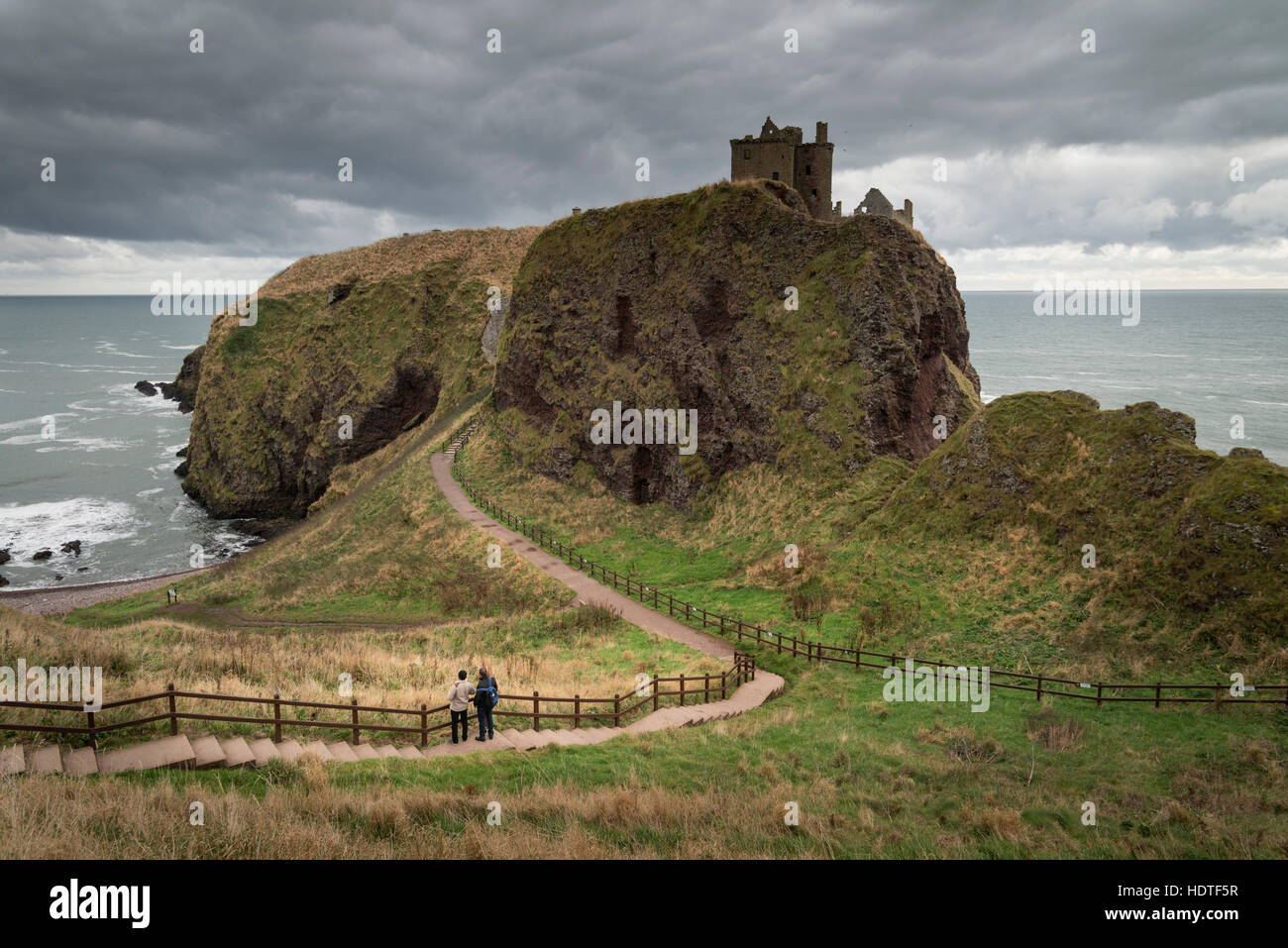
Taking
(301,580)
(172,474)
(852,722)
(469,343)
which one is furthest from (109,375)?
(852,722)

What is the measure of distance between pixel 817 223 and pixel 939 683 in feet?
94.4

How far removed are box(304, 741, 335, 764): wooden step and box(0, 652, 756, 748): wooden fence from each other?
47 cm

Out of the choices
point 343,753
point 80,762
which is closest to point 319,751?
point 343,753

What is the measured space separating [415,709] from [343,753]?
236cm

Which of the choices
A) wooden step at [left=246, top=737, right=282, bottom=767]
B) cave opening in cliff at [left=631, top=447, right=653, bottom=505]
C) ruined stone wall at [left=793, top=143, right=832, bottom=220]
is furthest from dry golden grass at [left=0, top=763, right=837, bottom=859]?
ruined stone wall at [left=793, top=143, right=832, bottom=220]

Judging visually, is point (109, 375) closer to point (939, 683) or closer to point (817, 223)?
point (817, 223)

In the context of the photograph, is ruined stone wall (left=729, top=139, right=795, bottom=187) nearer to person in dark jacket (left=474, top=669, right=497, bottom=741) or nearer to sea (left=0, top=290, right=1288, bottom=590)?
sea (left=0, top=290, right=1288, bottom=590)

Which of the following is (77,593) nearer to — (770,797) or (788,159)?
(770,797)

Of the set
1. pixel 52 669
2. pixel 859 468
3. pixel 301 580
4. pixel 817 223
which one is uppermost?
pixel 817 223

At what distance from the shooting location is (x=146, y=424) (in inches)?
4070

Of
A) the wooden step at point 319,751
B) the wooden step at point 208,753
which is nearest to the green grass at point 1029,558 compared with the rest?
the wooden step at point 319,751

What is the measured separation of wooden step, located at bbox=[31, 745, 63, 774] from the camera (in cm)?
999

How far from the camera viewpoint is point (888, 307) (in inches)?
1454

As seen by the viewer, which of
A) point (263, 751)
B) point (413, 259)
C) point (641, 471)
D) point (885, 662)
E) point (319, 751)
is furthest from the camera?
point (413, 259)
